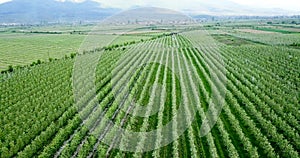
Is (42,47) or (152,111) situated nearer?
(152,111)

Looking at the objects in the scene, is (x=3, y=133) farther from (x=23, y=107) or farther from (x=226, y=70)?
(x=226, y=70)

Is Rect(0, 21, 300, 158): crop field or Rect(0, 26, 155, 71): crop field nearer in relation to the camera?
Rect(0, 21, 300, 158): crop field

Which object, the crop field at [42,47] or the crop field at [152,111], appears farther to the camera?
the crop field at [42,47]

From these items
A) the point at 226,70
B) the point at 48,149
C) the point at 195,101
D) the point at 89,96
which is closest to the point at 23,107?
the point at 89,96

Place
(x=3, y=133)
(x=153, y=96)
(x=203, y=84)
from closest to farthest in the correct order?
(x=3, y=133), (x=153, y=96), (x=203, y=84)

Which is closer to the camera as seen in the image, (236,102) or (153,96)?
(236,102)

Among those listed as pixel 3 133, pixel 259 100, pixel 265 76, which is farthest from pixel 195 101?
pixel 3 133

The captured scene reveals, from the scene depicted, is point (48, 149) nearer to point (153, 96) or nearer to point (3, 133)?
point (3, 133)

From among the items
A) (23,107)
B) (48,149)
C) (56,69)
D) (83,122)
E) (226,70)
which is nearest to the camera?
(48,149)

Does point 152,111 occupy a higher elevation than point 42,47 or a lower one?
higher
